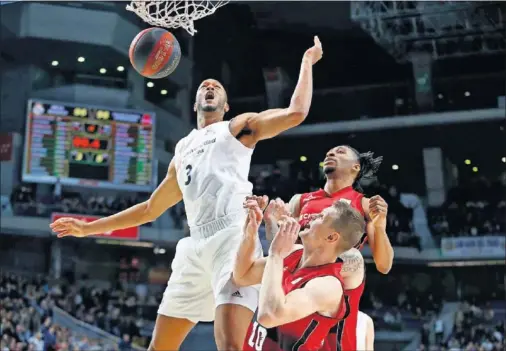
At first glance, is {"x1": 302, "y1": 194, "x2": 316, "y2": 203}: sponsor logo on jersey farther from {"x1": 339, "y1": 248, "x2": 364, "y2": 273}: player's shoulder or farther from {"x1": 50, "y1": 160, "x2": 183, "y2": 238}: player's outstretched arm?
{"x1": 50, "y1": 160, "x2": 183, "y2": 238}: player's outstretched arm

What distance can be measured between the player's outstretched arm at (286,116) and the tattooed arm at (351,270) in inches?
29.9

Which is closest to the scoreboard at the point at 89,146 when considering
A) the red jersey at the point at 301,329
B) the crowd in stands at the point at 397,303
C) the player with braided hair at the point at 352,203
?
the crowd in stands at the point at 397,303

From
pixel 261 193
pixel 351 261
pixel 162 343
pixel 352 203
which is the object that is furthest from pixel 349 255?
pixel 261 193

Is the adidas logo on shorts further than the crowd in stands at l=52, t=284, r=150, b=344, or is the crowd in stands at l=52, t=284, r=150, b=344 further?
the crowd in stands at l=52, t=284, r=150, b=344

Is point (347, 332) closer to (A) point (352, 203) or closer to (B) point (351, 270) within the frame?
(B) point (351, 270)

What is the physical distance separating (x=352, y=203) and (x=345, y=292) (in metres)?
0.85

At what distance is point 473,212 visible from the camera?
69.9 ft

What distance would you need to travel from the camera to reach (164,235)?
71.1 ft

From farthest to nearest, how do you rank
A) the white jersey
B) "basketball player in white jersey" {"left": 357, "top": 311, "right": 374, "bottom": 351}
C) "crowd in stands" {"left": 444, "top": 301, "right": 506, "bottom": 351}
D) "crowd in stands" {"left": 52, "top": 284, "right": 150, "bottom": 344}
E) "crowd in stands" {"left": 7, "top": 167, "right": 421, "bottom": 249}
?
1. "crowd in stands" {"left": 7, "top": 167, "right": 421, "bottom": 249}
2. "crowd in stands" {"left": 52, "top": 284, "right": 150, "bottom": 344}
3. "crowd in stands" {"left": 444, "top": 301, "right": 506, "bottom": 351}
4. "basketball player in white jersey" {"left": 357, "top": 311, "right": 374, "bottom": 351}
5. the white jersey

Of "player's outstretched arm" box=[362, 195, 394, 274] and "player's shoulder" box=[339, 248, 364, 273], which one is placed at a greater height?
"player's outstretched arm" box=[362, 195, 394, 274]

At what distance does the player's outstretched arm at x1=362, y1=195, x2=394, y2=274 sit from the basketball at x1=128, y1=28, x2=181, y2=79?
1.61 meters

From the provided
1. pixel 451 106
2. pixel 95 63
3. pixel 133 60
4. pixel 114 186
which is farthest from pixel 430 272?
pixel 133 60

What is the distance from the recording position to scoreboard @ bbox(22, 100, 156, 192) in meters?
20.6

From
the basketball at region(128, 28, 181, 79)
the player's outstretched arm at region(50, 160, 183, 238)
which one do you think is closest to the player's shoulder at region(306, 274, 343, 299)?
the player's outstretched arm at region(50, 160, 183, 238)
